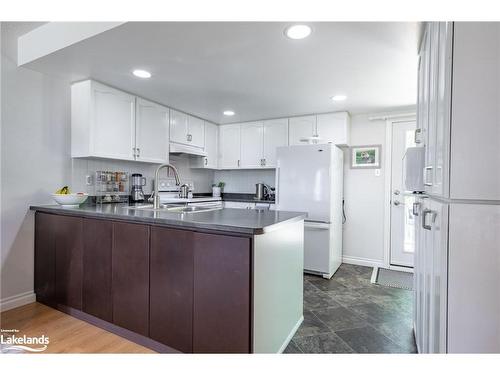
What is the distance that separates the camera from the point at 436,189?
111 centimetres

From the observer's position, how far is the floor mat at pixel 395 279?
2.89 m

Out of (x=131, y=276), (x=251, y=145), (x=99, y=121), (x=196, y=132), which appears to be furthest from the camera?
(x=251, y=145)

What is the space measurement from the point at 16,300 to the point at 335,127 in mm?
3787

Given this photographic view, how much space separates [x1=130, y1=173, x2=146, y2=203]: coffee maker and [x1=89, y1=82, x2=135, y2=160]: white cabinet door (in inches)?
15.6

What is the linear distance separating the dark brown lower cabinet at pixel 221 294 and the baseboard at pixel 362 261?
278 centimetres

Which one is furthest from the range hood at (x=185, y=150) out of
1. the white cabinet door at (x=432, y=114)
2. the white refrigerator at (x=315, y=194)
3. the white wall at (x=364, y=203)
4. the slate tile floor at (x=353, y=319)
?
the white cabinet door at (x=432, y=114)

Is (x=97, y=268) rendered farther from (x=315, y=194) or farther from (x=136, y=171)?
Answer: (x=315, y=194)

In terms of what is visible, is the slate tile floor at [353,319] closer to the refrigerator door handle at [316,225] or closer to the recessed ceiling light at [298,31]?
the refrigerator door handle at [316,225]

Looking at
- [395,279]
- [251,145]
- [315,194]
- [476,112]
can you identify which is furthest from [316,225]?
[476,112]

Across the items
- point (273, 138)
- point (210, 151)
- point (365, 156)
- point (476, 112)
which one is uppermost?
point (273, 138)

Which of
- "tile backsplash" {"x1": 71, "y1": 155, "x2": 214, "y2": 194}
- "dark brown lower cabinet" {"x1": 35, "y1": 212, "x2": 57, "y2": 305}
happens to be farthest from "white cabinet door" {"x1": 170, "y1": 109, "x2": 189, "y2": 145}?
"dark brown lower cabinet" {"x1": 35, "y1": 212, "x2": 57, "y2": 305}

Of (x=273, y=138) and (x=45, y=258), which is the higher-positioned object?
(x=273, y=138)

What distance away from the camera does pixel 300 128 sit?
3648 mm
